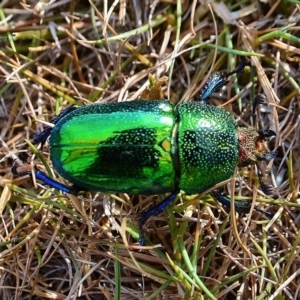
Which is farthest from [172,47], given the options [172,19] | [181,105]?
[181,105]

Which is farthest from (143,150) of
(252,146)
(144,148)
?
(252,146)

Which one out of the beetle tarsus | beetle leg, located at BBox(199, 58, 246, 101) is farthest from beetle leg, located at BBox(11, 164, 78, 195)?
beetle leg, located at BBox(199, 58, 246, 101)

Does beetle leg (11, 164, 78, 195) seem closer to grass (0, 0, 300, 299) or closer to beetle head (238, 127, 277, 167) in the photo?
grass (0, 0, 300, 299)

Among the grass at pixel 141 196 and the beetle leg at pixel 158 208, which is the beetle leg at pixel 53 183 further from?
the beetle leg at pixel 158 208

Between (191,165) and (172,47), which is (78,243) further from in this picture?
(172,47)

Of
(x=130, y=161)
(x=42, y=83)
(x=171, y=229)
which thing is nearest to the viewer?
(x=130, y=161)
